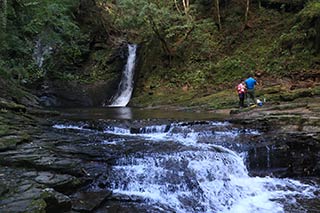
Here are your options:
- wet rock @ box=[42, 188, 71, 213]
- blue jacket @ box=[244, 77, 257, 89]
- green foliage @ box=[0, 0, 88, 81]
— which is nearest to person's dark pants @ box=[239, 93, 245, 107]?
blue jacket @ box=[244, 77, 257, 89]

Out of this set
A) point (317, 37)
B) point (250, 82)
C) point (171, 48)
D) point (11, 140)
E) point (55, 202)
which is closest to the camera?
point (55, 202)

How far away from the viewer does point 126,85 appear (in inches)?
1123

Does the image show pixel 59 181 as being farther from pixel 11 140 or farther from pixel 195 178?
pixel 195 178

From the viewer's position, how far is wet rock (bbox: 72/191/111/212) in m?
6.83

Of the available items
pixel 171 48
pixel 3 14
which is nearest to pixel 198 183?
pixel 3 14

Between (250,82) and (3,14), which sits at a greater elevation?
(3,14)

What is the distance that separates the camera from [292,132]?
11.1m

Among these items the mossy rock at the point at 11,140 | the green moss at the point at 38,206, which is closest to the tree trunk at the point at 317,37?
the mossy rock at the point at 11,140

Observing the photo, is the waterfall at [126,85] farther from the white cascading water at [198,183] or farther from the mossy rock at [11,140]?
the mossy rock at [11,140]

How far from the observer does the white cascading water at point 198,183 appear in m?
7.82

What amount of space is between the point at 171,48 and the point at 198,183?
1988 cm

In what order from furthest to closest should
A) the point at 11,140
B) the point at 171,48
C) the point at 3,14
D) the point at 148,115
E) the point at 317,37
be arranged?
1. the point at 171,48
2. the point at 317,37
3. the point at 148,115
4. the point at 3,14
5. the point at 11,140

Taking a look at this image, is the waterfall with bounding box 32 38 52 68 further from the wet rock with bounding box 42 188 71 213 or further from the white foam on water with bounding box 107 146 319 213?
the wet rock with bounding box 42 188 71 213

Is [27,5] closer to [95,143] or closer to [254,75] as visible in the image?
[95,143]
